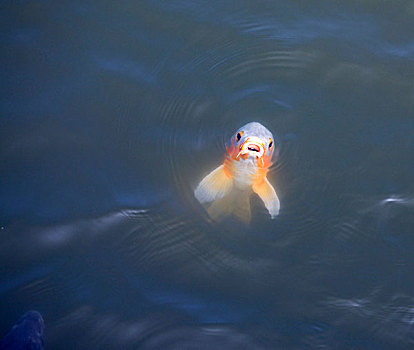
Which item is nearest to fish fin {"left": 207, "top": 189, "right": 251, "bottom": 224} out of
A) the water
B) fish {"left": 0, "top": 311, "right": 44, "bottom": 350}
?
the water

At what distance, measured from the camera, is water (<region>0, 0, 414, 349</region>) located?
420cm

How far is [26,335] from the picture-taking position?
3.72 metres

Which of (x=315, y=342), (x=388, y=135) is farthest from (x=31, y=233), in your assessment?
(x=388, y=135)

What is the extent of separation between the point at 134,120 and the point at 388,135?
2.79 metres

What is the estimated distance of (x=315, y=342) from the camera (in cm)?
411

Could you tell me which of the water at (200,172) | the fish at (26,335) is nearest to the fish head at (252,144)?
the water at (200,172)

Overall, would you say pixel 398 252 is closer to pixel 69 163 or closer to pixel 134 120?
pixel 134 120

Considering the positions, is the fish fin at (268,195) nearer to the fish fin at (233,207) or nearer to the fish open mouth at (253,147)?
the fish fin at (233,207)

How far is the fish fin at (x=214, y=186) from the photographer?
4840 millimetres

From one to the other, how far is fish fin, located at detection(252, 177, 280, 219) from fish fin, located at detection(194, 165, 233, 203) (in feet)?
0.96

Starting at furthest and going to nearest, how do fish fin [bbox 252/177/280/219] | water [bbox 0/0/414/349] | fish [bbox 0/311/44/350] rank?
fish fin [bbox 252/177/280/219]
water [bbox 0/0/414/349]
fish [bbox 0/311/44/350]

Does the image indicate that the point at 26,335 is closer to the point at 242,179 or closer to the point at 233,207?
the point at 233,207

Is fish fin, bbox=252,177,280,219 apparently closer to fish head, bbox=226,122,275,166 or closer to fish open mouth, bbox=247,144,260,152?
fish head, bbox=226,122,275,166

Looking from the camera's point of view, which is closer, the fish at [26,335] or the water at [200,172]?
the fish at [26,335]
